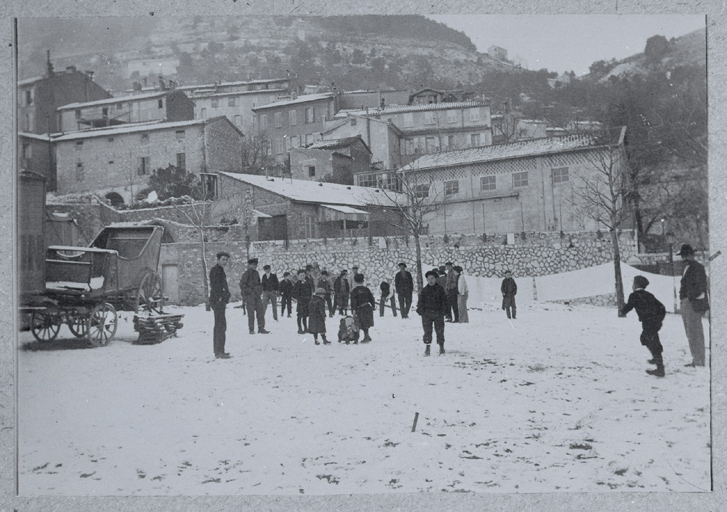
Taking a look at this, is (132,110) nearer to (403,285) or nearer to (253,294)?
Result: (253,294)

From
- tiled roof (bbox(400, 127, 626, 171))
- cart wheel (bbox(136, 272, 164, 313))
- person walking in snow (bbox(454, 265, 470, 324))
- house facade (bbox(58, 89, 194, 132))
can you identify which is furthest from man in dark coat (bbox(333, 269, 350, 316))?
house facade (bbox(58, 89, 194, 132))

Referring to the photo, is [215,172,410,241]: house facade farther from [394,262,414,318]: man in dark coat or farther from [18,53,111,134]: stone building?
[18,53,111,134]: stone building

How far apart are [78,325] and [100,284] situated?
32 centimetres

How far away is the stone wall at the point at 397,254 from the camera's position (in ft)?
14.0

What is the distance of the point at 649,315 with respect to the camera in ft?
13.5

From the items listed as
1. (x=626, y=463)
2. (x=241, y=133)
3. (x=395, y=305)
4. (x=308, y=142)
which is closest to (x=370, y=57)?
(x=308, y=142)

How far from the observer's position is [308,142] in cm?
454

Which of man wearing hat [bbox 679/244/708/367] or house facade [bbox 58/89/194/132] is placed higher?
house facade [bbox 58/89/194/132]

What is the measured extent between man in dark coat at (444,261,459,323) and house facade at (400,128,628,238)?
11.2 inches

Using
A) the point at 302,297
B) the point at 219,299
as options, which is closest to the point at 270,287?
the point at 302,297

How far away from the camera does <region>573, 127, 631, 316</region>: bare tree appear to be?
168 inches

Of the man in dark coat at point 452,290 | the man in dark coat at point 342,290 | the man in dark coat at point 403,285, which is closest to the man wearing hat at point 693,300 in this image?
the man in dark coat at point 452,290

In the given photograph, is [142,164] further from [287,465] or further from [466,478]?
[466,478]

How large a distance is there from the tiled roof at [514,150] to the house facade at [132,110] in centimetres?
176
